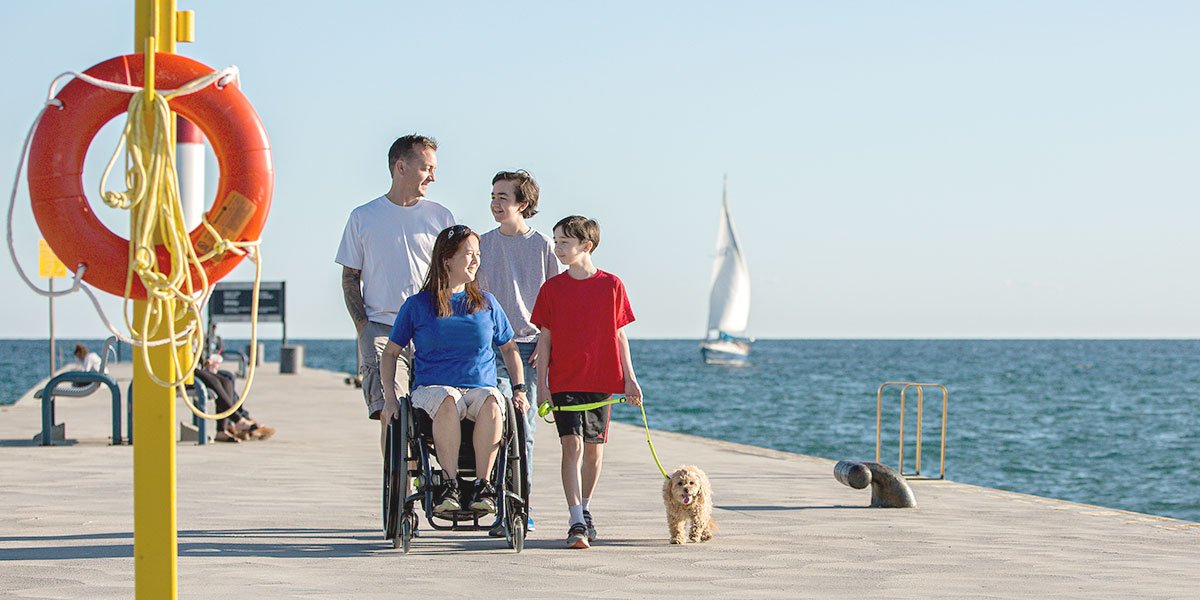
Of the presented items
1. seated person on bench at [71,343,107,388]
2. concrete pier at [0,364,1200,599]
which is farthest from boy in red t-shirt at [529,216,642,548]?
seated person on bench at [71,343,107,388]

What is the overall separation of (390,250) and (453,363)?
2.31ft

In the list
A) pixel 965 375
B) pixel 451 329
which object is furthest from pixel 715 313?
pixel 451 329

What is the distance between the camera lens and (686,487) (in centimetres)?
765

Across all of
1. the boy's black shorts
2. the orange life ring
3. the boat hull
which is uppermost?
the orange life ring

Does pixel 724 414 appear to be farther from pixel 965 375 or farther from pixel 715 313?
pixel 715 313

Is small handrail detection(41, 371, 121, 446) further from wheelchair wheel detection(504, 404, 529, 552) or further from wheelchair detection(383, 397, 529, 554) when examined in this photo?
wheelchair wheel detection(504, 404, 529, 552)

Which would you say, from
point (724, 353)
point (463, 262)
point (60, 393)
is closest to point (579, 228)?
point (463, 262)

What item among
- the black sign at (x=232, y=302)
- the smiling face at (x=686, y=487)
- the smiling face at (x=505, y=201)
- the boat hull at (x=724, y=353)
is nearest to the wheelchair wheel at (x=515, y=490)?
the smiling face at (x=686, y=487)

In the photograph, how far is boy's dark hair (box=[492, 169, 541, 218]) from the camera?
7.82 metres

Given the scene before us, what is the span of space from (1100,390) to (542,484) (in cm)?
5918

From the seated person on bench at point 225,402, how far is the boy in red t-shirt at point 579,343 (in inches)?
277

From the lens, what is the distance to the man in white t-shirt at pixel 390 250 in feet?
24.7

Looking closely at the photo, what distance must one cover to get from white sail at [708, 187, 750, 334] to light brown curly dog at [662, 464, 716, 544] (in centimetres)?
7687

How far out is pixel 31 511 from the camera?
28.9 ft
